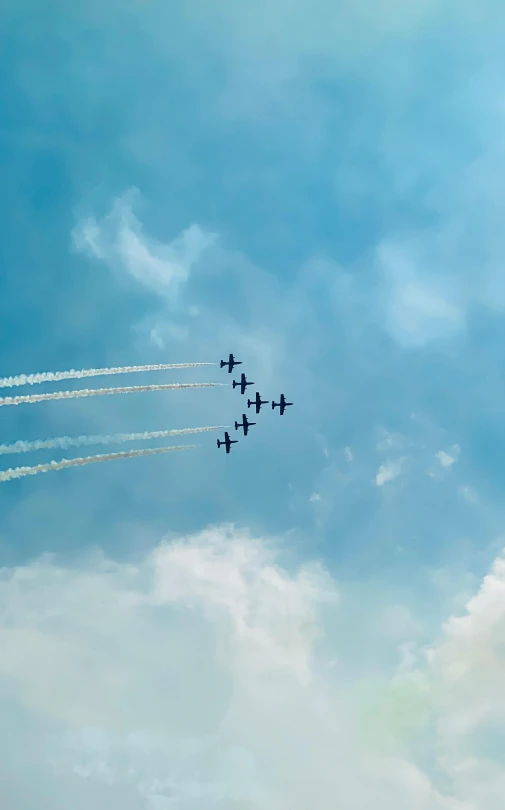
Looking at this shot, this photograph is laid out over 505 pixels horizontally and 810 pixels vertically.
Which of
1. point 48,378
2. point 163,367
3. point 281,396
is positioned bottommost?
point 48,378

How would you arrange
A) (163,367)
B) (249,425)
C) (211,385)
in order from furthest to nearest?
(249,425)
(211,385)
(163,367)

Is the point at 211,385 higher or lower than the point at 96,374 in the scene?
higher

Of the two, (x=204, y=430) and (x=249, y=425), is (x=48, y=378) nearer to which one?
(x=204, y=430)

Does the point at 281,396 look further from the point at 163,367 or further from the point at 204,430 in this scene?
the point at 163,367

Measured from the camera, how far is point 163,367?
104 m

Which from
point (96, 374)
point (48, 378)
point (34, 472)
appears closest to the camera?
point (34, 472)

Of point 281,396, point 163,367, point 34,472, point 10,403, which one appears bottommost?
point 34,472

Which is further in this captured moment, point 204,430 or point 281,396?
point 281,396

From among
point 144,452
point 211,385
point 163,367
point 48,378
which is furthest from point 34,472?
point 211,385

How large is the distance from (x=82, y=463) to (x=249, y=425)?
56.7 metres

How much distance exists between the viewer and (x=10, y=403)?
7788 centimetres

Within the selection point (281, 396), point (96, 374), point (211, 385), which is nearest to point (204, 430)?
point (211, 385)

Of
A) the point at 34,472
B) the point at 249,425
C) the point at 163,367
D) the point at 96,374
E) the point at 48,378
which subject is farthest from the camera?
the point at 249,425

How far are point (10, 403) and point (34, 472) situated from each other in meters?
9.81
